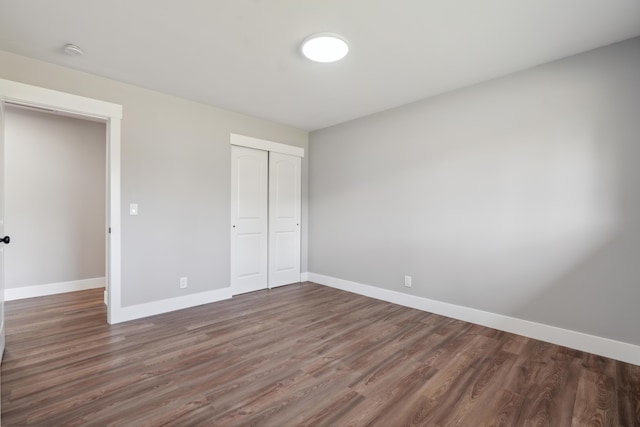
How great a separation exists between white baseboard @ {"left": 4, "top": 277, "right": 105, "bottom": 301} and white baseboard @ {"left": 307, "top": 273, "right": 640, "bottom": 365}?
3.92 m

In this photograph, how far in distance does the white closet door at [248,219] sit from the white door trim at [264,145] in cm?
9

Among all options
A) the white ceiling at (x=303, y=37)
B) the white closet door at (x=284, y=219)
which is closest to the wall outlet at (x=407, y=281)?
the white closet door at (x=284, y=219)

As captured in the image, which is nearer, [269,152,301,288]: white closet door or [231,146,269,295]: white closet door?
[231,146,269,295]: white closet door

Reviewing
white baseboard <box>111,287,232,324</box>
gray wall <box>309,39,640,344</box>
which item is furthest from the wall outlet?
white baseboard <box>111,287,232,324</box>

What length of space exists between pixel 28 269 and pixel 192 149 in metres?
2.76

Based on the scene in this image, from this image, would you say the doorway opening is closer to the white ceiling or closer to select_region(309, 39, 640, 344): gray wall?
the white ceiling

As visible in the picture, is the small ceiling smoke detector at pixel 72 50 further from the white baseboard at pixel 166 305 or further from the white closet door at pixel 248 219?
the white baseboard at pixel 166 305

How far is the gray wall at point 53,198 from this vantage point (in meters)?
3.78

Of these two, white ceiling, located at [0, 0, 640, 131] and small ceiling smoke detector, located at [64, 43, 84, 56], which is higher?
white ceiling, located at [0, 0, 640, 131]

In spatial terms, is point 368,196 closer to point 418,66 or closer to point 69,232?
point 418,66

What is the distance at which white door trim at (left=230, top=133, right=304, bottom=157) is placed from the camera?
3.96 meters

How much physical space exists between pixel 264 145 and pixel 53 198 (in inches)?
118

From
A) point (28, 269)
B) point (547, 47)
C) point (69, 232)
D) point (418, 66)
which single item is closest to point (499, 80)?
point (547, 47)

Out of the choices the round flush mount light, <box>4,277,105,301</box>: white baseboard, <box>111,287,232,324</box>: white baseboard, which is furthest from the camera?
<box>4,277,105,301</box>: white baseboard
